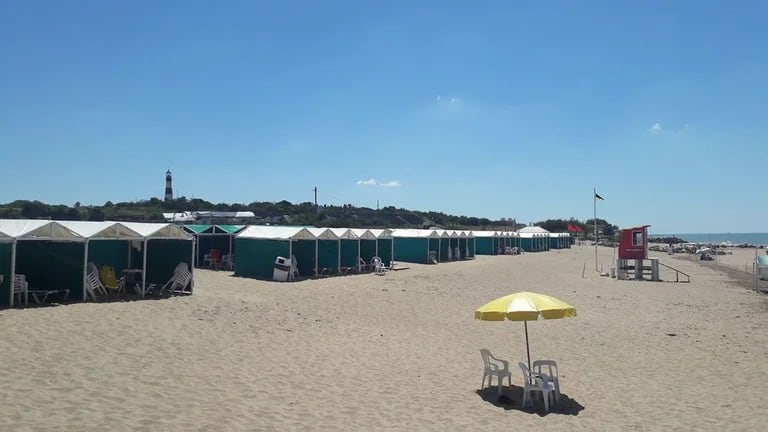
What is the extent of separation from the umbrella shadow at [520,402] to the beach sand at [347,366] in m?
0.04

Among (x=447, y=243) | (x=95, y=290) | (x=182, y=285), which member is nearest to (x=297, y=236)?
(x=182, y=285)

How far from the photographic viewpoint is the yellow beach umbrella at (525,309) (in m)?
7.07

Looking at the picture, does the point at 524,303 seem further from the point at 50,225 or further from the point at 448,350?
the point at 50,225

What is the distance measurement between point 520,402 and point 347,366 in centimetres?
270

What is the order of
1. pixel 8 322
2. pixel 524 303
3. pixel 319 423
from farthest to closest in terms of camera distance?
pixel 8 322 → pixel 524 303 → pixel 319 423

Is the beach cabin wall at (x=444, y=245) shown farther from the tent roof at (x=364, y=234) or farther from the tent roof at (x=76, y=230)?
the tent roof at (x=76, y=230)

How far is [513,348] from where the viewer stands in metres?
10.8

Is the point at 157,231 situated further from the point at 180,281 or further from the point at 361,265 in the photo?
the point at 361,265

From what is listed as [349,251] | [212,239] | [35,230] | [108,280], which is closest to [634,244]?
[349,251]

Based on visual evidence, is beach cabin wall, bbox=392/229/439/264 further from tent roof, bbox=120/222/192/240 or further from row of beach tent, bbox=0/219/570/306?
tent roof, bbox=120/222/192/240

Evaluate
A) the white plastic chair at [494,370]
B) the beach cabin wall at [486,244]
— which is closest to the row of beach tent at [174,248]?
the beach cabin wall at [486,244]

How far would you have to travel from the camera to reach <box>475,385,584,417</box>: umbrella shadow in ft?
23.3

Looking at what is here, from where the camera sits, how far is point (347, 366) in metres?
8.65

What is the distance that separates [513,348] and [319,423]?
19.1 ft
